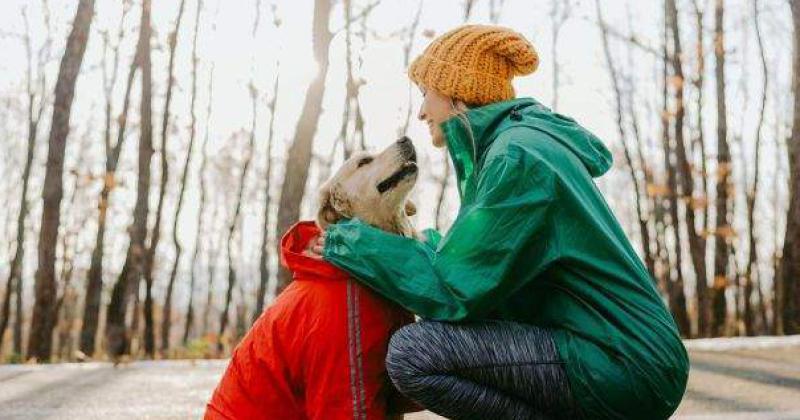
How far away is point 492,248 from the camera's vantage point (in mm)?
2285

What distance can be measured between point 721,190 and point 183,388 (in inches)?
555

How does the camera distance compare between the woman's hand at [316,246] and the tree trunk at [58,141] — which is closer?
the woman's hand at [316,246]

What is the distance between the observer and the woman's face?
9.34 feet

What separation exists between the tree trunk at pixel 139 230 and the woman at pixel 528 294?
10503 mm

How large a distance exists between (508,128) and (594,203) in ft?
1.21

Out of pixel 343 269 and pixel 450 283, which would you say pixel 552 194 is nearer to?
pixel 450 283

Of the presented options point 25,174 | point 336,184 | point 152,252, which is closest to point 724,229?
point 152,252

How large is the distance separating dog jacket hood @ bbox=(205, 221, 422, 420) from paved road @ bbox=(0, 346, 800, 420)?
193 cm

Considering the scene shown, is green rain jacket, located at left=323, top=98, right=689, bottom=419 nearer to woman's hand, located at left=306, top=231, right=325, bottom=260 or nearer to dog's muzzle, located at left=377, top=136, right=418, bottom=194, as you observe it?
woman's hand, located at left=306, top=231, right=325, bottom=260

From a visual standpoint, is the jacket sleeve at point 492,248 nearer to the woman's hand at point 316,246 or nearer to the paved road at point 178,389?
the woman's hand at point 316,246

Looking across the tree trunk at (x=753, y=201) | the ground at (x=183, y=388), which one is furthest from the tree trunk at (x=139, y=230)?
the tree trunk at (x=753, y=201)

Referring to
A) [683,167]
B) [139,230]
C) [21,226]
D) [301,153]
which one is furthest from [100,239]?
[683,167]

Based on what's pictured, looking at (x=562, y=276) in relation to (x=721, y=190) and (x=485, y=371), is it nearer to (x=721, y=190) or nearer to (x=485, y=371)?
(x=485, y=371)

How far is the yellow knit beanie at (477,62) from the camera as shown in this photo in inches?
109
